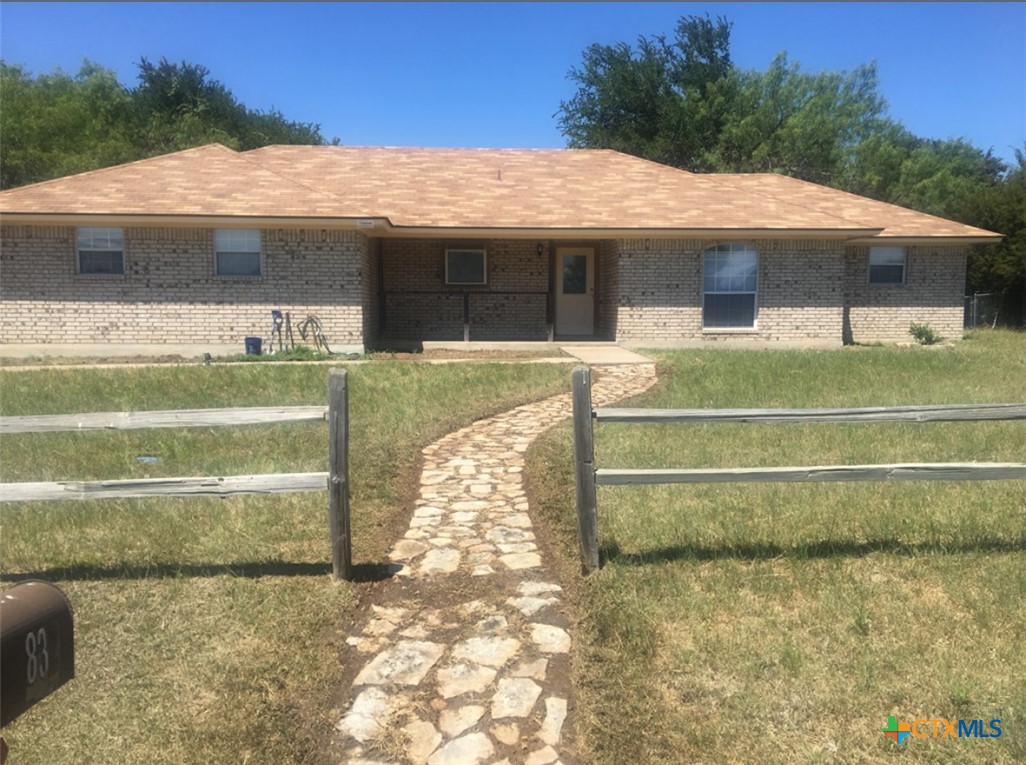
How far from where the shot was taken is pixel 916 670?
336cm

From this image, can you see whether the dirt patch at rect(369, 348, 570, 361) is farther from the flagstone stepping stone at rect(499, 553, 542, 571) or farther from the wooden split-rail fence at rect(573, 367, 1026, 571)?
the wooden split-rail fence at rect(573, 367, 1026, 571)

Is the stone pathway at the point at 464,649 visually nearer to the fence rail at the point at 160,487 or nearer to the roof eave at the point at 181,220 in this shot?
the fence rail at the point at 160,487

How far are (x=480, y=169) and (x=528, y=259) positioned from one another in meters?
3.99

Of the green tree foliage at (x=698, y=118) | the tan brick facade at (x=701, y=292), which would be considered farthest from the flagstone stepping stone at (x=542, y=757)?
the green tree foliage at (x=698, y=118)

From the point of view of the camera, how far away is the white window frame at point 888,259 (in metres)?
19.0

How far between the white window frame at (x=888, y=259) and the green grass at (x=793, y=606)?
12.9 metres

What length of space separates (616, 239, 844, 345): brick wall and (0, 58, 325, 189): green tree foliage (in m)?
28.2

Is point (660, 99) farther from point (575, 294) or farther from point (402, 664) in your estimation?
point (402, 664)

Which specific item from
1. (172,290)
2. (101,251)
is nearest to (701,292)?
(172,290)

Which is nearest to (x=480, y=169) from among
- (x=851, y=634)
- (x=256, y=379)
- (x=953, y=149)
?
(x=256, y=379)

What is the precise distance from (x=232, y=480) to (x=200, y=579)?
653mm

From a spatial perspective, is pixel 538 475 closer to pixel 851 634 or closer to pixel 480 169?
pixel 851 634

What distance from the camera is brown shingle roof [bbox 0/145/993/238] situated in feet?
49.3

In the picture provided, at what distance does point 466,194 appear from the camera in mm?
18531
